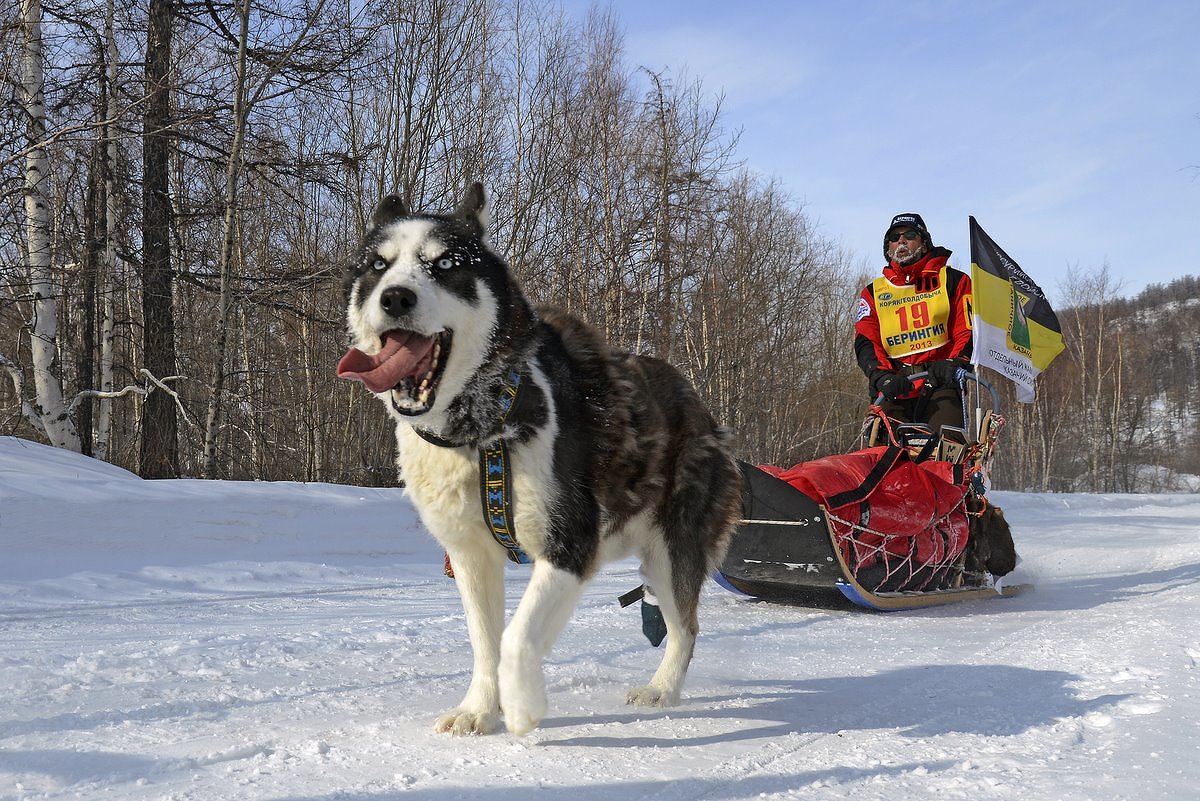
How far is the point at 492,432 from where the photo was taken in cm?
Result: 237

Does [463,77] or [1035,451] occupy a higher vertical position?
[463,77]

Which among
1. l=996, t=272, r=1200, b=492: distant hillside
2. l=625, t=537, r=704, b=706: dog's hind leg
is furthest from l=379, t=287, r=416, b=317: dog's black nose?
l=996, t=272, r=1200, b=492: distant hillside

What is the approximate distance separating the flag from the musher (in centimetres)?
13

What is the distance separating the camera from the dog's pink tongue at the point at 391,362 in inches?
86.2

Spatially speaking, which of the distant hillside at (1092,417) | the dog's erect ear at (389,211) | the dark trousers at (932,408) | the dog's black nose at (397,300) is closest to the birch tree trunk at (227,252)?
the dark trousers at (932,408)

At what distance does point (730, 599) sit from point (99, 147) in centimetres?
981

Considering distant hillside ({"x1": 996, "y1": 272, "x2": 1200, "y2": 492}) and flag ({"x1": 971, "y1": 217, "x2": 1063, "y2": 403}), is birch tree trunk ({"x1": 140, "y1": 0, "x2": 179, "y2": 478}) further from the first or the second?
distant hillside ({"x1": 996, "y1": 272, "x2": 1200, "y2": 492})

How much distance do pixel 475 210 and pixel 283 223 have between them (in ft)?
44.9

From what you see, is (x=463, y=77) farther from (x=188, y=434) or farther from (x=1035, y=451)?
(x=1035, y=451)

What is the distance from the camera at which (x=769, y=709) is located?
288 centimetres

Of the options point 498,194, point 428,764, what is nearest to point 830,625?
point 428,764

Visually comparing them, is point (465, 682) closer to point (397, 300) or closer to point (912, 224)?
point (397, 300)

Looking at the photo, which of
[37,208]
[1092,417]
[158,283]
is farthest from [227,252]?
[1092,417]

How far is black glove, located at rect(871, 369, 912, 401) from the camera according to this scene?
5.53 meters
